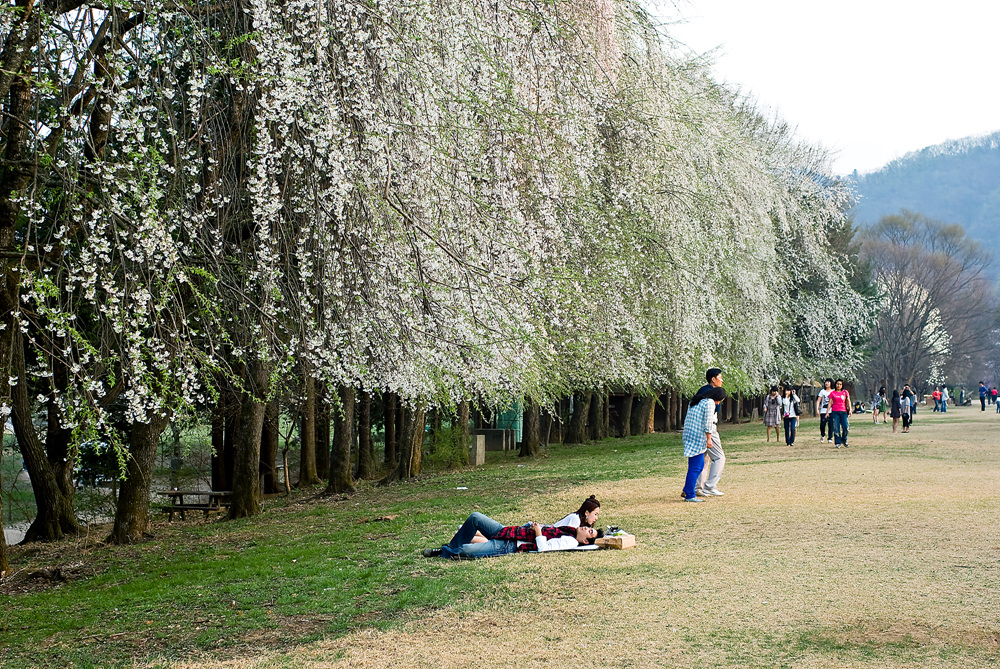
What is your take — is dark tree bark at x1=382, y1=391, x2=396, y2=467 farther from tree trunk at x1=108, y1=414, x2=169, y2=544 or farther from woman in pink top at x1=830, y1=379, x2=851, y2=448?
woman in pink top at x1=830, y1=379, x2=851, y2=448

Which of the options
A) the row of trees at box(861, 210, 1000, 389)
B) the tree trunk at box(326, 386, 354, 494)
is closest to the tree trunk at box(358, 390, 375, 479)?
the tree trunk at box(326, 386, 354, 494)

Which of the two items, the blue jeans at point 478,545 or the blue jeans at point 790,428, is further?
the blue jeans at point 790,428

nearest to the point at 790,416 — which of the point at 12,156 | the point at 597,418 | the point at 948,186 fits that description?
the point at 597,418

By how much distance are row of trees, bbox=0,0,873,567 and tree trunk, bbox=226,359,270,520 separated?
60 mm

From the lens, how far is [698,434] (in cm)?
1219

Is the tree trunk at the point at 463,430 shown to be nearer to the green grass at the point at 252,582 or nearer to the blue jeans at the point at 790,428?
the green grass at the point at 252,582

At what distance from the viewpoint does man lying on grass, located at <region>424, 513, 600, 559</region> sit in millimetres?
8797

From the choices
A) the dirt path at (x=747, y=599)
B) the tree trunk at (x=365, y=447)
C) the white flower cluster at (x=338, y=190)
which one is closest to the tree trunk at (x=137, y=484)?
the white flower cluster at (x=338, y=190)

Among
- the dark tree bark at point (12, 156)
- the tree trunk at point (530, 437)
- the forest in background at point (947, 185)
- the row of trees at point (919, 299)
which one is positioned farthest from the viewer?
the forest in background at point (947, 185)

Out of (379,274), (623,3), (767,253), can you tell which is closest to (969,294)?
(767,253)

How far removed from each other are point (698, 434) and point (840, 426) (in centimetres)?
A: 1247

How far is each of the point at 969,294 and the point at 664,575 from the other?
7587cm

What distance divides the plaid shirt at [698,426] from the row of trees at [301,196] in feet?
6.99

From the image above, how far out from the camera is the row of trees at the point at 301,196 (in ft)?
24.5
